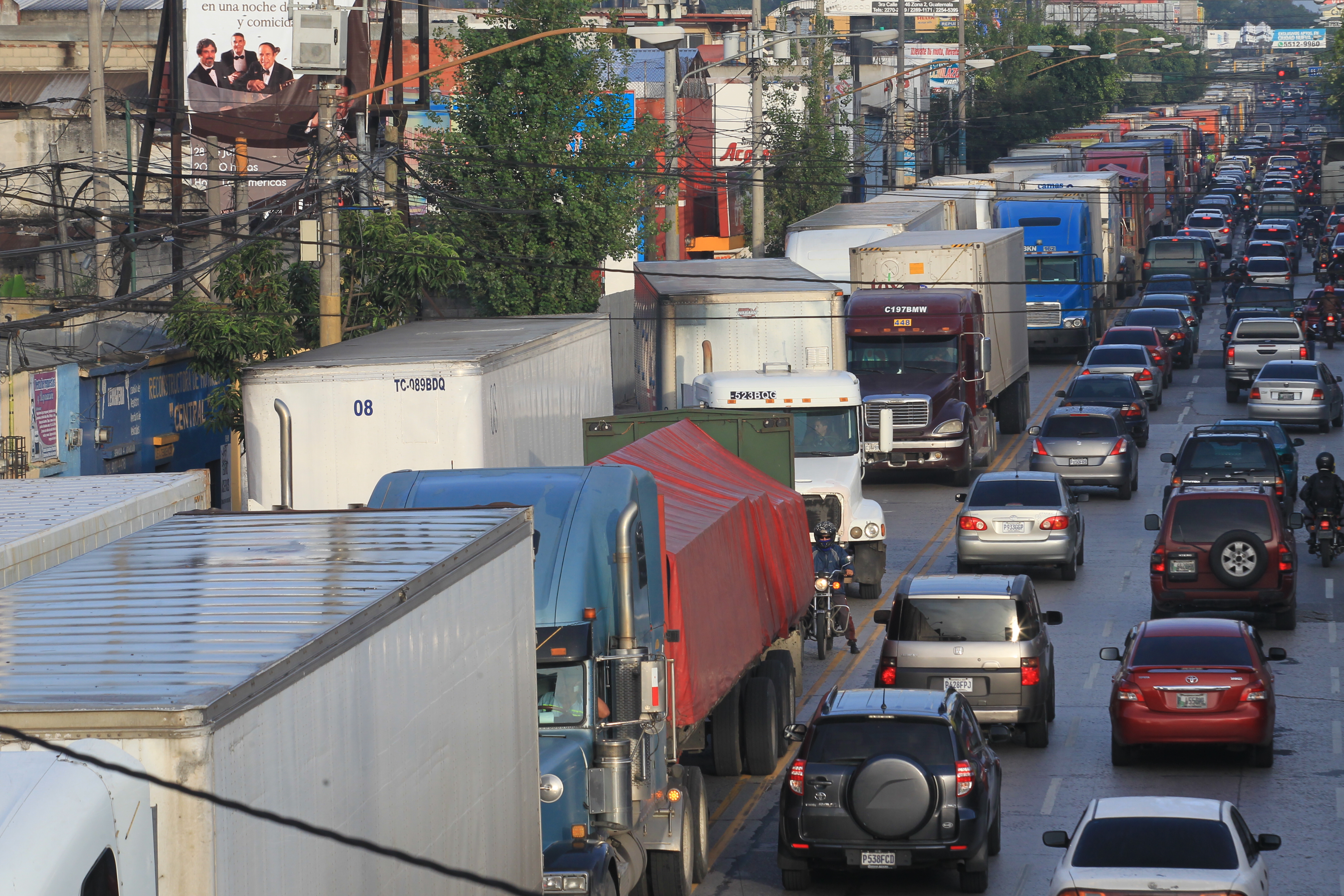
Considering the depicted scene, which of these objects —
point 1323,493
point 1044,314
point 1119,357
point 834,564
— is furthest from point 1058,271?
point 834,564

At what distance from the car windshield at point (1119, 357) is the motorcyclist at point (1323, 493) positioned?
15215mm

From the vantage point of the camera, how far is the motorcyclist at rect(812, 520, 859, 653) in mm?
21891

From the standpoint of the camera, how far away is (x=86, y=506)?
11.9m

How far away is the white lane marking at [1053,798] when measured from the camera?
15.9 meters

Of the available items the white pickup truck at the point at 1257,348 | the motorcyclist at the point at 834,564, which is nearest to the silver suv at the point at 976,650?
the motorcyclist at the point at 834,564

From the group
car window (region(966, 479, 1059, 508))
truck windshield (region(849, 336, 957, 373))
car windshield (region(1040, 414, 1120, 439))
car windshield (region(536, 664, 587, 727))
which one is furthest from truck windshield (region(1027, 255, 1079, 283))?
car windshield (region(536, 664, 587, 727))

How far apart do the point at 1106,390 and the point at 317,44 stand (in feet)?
68.0

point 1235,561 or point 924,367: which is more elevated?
point 924,367

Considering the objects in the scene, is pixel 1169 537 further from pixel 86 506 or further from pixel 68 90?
pixel 68 90

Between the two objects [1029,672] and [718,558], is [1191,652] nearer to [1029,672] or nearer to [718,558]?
[1029,672]

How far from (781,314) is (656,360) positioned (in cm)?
220

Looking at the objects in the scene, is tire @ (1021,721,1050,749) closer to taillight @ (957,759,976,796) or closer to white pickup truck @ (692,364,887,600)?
taillight @ (957,759,976,796)

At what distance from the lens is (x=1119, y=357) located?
4266 centimetres

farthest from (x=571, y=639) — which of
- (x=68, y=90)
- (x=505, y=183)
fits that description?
(x=68, y=90)
